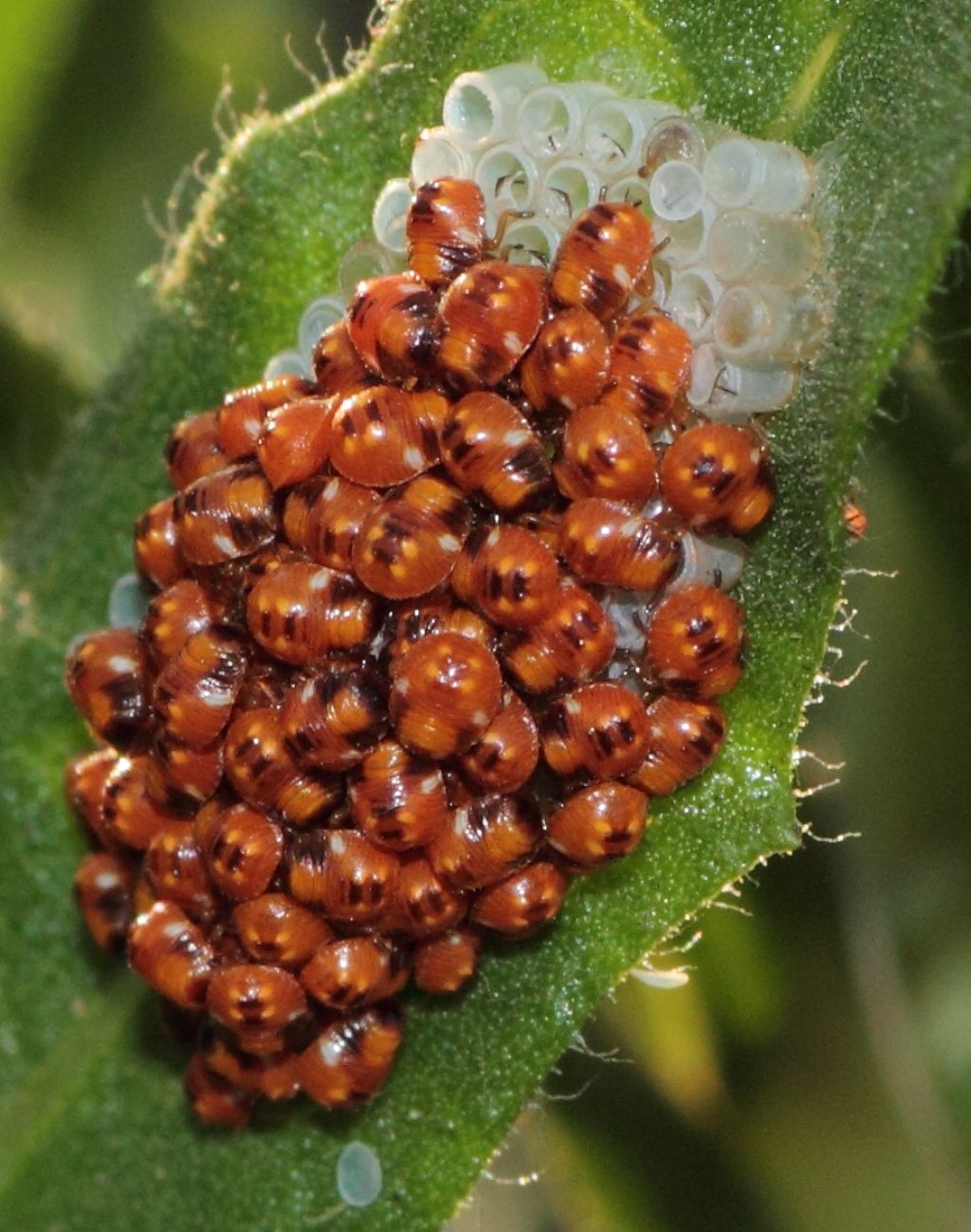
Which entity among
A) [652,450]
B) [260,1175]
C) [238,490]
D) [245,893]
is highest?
[652,450]

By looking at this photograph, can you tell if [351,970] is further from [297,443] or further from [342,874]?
[297,443]

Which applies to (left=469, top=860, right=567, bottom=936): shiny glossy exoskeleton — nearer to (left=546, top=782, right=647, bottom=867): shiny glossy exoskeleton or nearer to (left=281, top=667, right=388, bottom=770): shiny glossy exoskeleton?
(left=546, top=782, right=647, bottom=867): shiny glossy exoskeleton

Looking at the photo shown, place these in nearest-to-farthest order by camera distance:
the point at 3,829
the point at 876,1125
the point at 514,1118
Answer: the point at 514,1118
the point at 3,829
the point at 876,1125

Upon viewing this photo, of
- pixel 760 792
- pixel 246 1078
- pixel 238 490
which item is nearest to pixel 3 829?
pixel 246 1078

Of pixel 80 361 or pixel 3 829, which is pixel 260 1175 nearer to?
pixel 3 829

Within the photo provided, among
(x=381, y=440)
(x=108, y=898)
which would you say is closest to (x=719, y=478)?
(x=381, y=440)

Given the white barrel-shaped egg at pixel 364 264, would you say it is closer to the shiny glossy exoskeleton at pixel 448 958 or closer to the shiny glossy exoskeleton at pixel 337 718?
the shiny glossy exoskeleton at pixel 337 718
